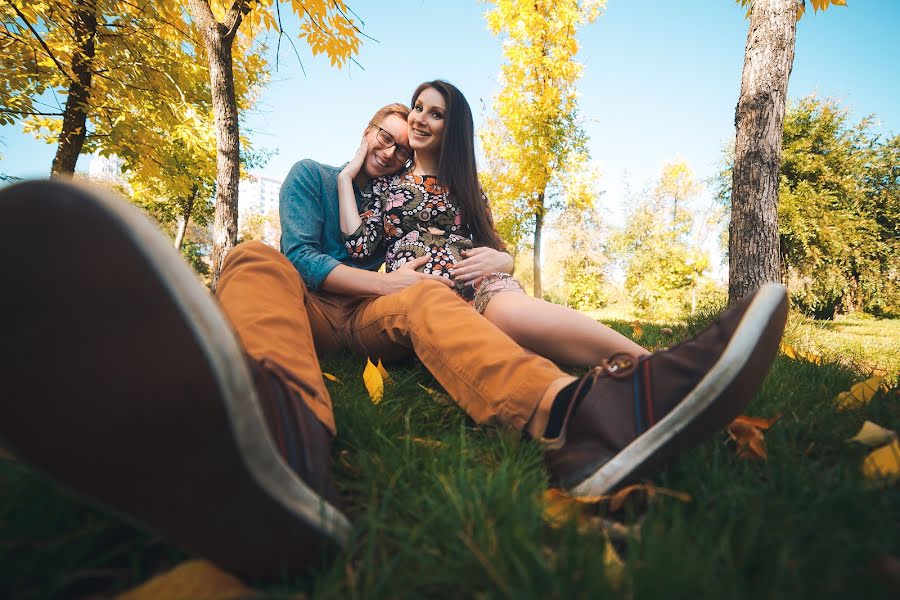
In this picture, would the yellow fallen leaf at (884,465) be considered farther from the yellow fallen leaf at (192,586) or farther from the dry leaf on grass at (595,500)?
the yellow fallen leaf at (192,586)

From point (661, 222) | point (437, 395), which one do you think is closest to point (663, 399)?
point (437, 395)

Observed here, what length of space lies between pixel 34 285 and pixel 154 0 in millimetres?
5551

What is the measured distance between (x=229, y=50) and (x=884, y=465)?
449 cm

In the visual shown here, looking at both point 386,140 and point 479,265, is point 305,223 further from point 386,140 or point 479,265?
point 479,265

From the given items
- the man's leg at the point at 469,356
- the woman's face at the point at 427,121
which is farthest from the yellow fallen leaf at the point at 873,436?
the woman's face at the point at 427,121

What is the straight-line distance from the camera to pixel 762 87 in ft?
8.95

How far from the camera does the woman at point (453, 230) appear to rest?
1568 millimetres

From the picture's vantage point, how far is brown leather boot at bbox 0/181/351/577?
1.56 feet

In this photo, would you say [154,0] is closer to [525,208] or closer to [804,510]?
[804,510]

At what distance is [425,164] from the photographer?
2443 millimetres

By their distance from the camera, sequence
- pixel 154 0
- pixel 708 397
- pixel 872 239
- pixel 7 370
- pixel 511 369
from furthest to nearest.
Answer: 1. pixel 872 239
2. pixel 154 0
3. pixel 511 369
4. pixel 708 397
5. pixel 7 370

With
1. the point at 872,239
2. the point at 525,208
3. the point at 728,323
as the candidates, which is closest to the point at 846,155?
the point at 872,239

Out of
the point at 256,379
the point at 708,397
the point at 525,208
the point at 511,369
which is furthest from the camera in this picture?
the point at 525,208

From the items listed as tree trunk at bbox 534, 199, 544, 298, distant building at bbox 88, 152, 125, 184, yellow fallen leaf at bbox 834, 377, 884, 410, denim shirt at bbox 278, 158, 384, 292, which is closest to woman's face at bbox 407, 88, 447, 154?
denim shirt at bbox 278, 158, 384, 292
